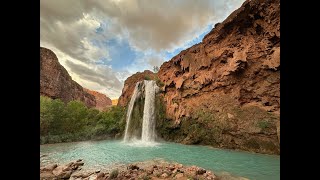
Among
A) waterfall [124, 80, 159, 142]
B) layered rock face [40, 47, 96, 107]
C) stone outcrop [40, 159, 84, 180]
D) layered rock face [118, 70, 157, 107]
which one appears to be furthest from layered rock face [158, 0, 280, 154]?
layered rock face [40, 47, 96, 107]

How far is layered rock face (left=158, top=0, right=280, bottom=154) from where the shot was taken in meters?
15.7

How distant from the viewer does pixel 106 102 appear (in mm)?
134875

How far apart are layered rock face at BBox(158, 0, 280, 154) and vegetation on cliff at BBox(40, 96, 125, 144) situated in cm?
861

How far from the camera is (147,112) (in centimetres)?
2434

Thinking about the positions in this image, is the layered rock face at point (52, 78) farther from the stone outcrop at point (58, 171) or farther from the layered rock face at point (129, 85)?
the stone outcrop at point (58, 171)

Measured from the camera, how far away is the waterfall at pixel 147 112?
23.0 meters

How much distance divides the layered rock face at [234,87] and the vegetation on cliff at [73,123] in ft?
28.2

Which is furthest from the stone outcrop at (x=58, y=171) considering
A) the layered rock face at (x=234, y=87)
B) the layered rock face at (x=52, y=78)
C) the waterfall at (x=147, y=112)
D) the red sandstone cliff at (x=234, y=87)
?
the layered rock face at (x=52, y=78)

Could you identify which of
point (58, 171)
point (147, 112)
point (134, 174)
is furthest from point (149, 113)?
point (134, 174)

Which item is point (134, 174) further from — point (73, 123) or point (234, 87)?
point (73, 123)
